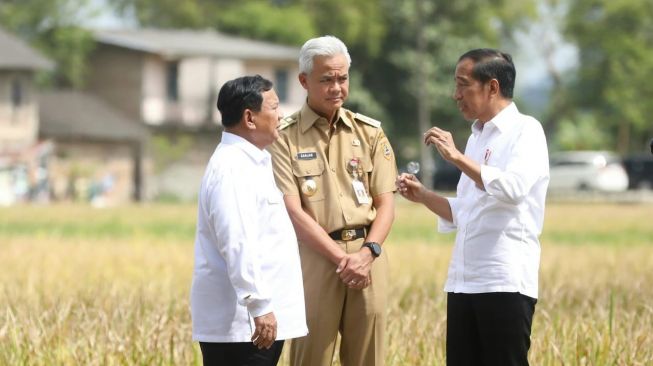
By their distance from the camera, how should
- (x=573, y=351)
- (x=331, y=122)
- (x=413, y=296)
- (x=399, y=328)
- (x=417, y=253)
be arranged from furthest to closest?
(x=417, y=253)
(x=413, y=296)
(x=399, y=328)
(x=573, y=351)
(x=331, y=122)

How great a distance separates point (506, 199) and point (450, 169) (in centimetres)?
5416

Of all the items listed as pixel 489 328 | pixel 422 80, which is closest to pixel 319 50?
pixel 489 328

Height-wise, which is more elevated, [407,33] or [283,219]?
[407,33]

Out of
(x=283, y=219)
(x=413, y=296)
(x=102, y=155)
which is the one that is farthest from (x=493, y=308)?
(x=102, y=155)

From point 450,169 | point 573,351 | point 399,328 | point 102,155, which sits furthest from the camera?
point 450,169

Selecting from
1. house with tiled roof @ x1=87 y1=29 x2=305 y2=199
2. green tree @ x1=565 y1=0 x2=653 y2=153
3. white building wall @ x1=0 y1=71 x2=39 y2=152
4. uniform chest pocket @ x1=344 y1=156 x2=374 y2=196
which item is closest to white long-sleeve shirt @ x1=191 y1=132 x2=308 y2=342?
uniform chest pocket @ x1=344 y1=156 x2=374 y2=196

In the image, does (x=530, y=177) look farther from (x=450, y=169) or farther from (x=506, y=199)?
(x=450, y=169)

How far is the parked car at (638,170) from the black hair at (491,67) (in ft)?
177

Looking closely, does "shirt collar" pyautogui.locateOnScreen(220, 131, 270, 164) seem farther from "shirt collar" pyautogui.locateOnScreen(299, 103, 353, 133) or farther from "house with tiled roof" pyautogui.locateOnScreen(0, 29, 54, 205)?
"house with tiled roof" pyautogui.locateOnScreen(0, 29, 54, 205)

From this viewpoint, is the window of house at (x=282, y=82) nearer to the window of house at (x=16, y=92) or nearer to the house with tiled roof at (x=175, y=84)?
the house with tiled roof at (x=175, y=84)

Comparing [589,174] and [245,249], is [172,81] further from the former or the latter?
[245,249]

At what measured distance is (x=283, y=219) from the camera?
219 inches

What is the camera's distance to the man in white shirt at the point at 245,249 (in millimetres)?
5309

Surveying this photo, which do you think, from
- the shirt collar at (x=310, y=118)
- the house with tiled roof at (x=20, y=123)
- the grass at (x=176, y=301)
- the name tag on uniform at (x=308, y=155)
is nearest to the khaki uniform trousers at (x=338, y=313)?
the name tag on uniform at (x=308, y=155)
